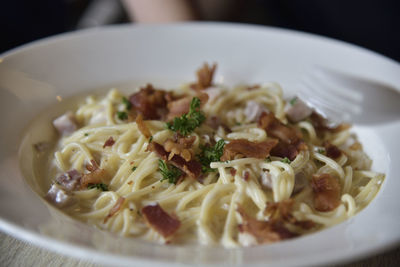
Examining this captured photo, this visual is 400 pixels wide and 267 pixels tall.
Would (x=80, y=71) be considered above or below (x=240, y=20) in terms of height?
above

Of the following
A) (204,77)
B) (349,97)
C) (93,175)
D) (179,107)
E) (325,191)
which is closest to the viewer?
(325,191)

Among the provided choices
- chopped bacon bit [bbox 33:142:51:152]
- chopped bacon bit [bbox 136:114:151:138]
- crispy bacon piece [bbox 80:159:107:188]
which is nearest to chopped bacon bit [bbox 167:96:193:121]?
chopped bacon bit [bbox 136:114:151:138]

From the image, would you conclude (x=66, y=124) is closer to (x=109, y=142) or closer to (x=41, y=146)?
(x=41, y=146)

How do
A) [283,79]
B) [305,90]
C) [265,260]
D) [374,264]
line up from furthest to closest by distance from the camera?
[283,79], [305,90], [374,264], [265,260]

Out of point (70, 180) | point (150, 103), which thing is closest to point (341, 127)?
point (150, 103)

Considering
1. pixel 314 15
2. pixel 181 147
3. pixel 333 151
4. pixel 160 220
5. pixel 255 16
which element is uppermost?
pixel 181 147

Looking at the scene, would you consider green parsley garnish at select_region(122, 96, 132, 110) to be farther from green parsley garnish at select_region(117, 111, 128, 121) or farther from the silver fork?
the silver fork

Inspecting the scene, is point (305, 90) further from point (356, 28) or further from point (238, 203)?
point (356, 28)

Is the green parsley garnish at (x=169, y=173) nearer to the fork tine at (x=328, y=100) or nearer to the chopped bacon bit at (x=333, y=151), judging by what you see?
the chopped bacon bit at (x=333, y=151)

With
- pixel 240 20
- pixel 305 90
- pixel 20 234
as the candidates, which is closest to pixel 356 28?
pixel 240 20
